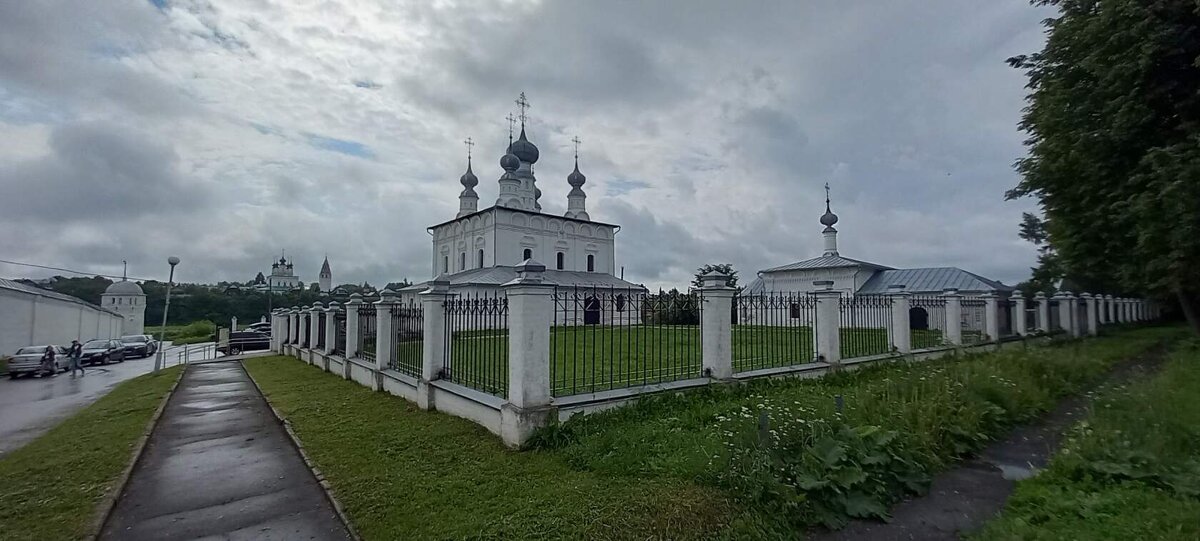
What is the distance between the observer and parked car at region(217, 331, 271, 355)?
81.8 ft

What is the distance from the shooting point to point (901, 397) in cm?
636

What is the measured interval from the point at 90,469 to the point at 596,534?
5442 millimetres

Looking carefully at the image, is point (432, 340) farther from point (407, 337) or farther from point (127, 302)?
point (127, 302)

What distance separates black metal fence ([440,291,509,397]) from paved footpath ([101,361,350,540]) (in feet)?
7.02

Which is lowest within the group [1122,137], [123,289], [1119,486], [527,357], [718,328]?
[1119,486]

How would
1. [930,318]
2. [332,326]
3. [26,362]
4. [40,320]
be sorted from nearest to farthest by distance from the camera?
1. [332,326]
2. [930,318]
3. [26,362]
4. [40,320]

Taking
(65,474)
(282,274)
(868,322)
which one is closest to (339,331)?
(65,474)

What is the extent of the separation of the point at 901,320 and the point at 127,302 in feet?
215

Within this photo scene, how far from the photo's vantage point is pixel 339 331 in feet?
42.8

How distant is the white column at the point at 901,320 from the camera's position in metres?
11.2

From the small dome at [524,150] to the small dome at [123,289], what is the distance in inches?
1572

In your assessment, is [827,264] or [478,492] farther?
[827,264]

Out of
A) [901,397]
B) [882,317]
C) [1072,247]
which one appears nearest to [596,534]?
[901,397]

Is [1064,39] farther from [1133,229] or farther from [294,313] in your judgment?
[294,313]
